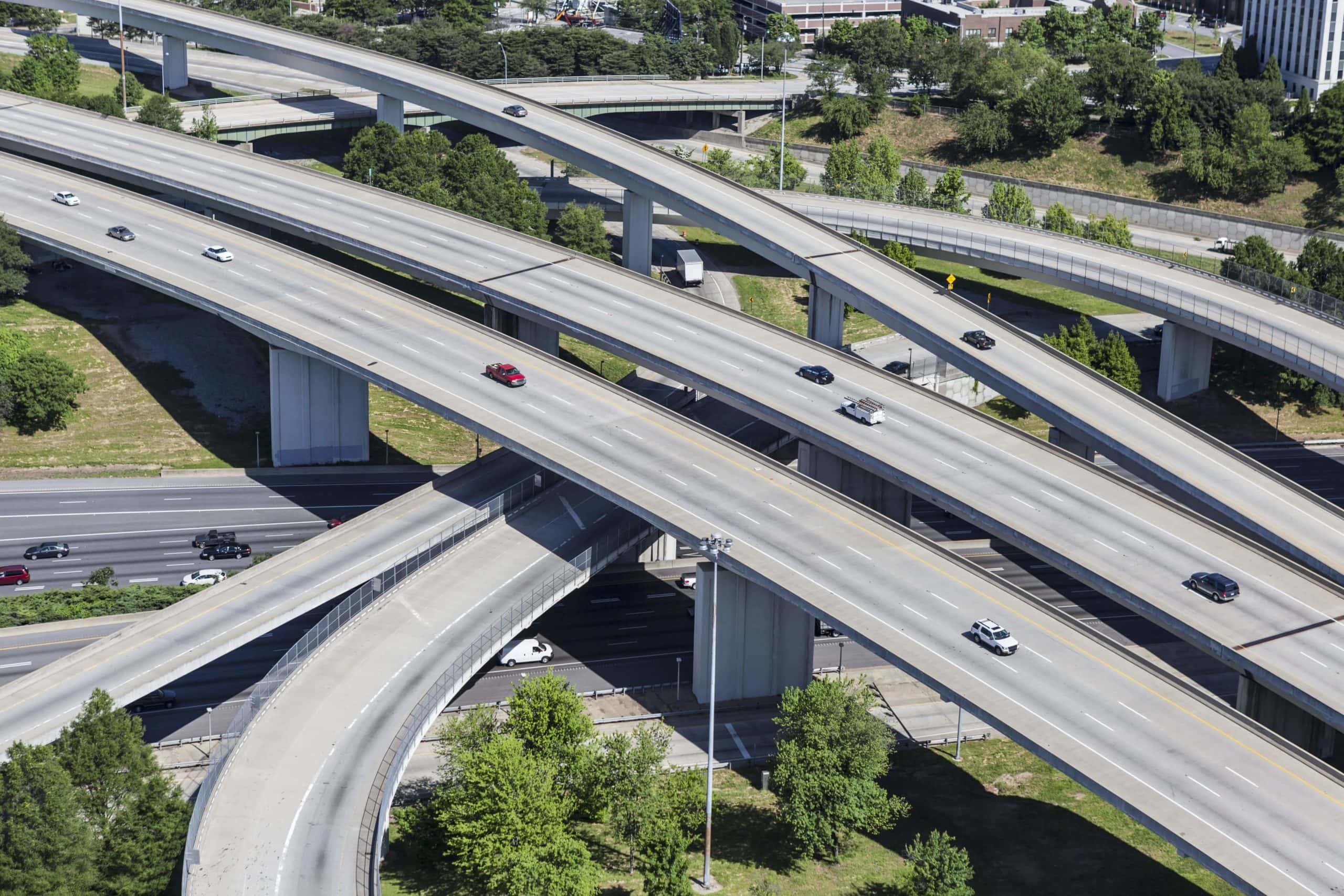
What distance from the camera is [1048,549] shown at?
3666 inches

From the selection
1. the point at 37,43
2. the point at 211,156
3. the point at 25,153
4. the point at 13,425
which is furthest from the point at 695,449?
the point at 37,43

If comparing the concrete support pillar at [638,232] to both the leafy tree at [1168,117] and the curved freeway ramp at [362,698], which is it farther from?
the leafy tree at [1168,117]

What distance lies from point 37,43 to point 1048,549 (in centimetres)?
14585

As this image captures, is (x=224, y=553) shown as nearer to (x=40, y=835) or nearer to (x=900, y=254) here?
(x=40, y=835)

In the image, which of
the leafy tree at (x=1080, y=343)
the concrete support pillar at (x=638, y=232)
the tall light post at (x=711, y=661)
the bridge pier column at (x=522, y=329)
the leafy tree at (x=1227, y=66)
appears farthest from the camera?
the leafy tree at (x=1227, y=66)

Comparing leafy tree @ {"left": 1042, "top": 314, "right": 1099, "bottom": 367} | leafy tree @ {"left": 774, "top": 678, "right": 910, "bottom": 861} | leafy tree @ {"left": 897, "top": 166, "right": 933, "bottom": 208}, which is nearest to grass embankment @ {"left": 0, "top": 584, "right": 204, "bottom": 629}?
leafy tree @ {"left": 774, "top": 678, "right": 910, "bottom": 861}

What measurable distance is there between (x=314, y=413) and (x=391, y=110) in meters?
63.5

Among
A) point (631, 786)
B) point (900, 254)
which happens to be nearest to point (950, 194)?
point (900, 254)

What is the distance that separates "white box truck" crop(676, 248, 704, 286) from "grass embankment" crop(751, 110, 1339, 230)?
160 ft

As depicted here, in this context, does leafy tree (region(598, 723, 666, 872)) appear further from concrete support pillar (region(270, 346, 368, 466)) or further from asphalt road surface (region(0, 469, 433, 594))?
concrete support pillar (region(270, 346, 368, 466))

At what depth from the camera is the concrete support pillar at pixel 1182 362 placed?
457 feet

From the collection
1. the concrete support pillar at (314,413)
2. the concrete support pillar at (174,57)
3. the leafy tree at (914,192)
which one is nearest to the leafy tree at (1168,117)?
the leafy tree at (914,192)

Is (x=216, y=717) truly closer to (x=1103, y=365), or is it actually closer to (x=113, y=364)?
(x=113, y=364)

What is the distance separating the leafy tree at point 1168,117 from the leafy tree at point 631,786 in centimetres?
12530
